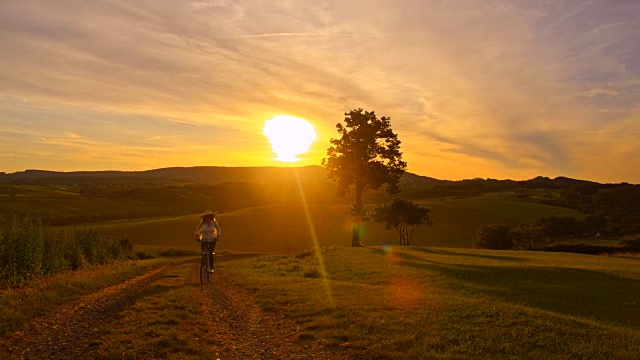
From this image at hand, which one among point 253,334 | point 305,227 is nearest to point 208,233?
point 253,334

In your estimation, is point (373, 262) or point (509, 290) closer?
point (509, 290)

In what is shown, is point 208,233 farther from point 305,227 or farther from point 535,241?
point 305,227

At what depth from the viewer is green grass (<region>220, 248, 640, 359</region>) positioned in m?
10.6

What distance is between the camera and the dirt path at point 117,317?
1029 centimetres

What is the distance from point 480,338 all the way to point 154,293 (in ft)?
40.1

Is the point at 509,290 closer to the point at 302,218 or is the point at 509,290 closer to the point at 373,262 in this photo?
the point at 373,262

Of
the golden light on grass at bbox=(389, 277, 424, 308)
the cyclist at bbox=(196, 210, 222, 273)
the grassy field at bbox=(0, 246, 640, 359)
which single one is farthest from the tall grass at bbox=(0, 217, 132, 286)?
the golden light on grass at bbox=(389, 277, 424, 308)

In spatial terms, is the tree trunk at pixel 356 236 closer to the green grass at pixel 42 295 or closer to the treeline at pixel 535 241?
the treeline at pixel 535 241

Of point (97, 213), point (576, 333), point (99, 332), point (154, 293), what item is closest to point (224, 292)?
point (154, 293)

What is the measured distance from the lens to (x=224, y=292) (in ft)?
63.7

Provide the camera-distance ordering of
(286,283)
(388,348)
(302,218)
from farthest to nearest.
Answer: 1. (302,218)
2. (286,283)
3. (388,348)

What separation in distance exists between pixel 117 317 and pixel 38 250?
30.9 ft

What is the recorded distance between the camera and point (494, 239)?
80750mm

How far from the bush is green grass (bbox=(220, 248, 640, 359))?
54.6m
